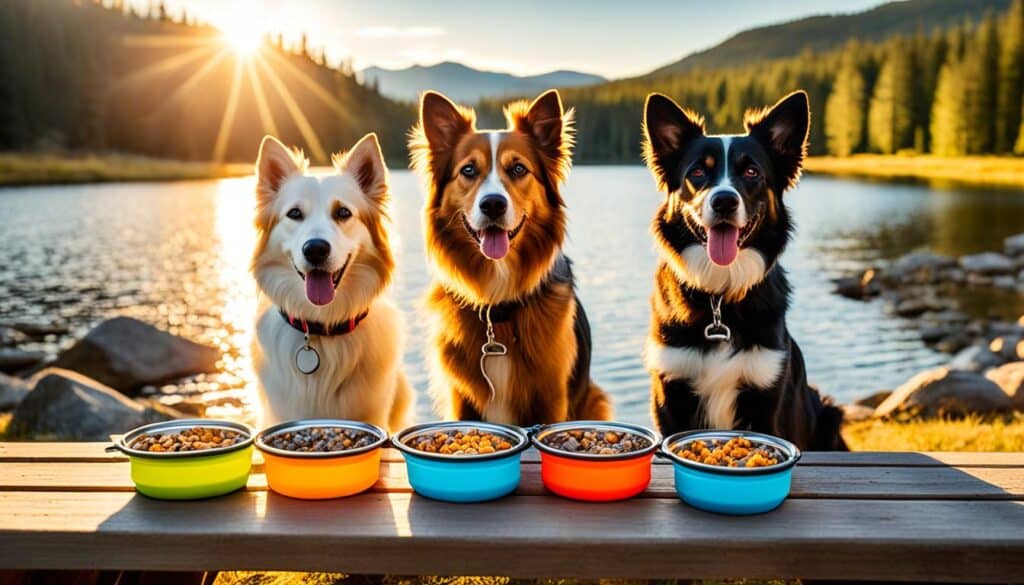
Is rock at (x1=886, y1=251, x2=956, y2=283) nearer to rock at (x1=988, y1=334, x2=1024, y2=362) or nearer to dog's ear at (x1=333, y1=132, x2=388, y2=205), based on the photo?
rock at (x1=988, y1=334, x2=1024, y2=362)

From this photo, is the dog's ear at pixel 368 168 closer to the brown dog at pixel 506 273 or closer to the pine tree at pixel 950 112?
the brown dog at pixel 506 273

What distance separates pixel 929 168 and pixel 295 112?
71451 millimetres

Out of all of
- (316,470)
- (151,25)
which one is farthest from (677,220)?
(151,25)

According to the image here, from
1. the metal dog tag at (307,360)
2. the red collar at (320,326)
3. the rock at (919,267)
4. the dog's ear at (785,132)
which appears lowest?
the rock at (919,267)

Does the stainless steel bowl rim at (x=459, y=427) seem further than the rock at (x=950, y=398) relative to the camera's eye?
No

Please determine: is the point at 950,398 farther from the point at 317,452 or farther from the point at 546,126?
the point at 317,452

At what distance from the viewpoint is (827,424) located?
13.6 feet

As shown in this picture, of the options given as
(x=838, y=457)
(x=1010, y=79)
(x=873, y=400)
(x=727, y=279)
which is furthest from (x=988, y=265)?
(x=1010, y=79)

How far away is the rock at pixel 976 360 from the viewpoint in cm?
1069

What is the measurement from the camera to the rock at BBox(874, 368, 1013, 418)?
7.23m

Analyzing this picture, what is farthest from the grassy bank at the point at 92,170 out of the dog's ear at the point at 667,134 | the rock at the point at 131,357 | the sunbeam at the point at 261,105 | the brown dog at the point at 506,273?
the dog's ear at the point at 667,134

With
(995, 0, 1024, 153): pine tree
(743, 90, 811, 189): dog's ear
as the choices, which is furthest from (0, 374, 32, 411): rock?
(995, 0, 1024, 153): pine tree

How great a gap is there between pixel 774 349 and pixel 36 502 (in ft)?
9.29

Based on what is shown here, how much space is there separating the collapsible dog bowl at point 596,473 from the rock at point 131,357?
8612 millimetres
